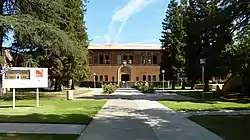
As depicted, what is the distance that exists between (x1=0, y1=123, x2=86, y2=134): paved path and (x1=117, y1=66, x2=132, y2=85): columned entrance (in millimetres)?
78327

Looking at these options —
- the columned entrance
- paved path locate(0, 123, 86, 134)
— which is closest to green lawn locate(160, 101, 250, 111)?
paved path locate(0, 123, 86, 134)

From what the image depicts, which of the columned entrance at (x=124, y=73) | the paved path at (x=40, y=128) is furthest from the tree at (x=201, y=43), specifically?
the columned entrance at (x=124, y=73)

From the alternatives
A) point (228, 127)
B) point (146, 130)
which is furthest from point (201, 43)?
point (146, 130)

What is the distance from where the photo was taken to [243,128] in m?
12.6

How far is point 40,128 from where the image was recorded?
1252cm

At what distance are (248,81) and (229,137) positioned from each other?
2801cm

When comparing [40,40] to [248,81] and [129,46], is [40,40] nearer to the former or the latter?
[248,81]

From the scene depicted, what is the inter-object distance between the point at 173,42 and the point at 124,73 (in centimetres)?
2970

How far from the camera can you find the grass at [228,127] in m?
10.9

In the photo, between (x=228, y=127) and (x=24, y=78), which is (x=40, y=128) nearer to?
(x=228, y=127)

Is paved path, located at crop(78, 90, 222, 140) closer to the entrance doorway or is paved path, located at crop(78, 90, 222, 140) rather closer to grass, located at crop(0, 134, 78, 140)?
grass, located at crop(0, 134, 78, 140)

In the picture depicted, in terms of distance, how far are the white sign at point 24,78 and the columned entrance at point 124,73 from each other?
6768 cm

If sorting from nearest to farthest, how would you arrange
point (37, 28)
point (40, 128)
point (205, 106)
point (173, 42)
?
point (40, 128) < point (205, 106) < point (37, 28) < point (173, 42)

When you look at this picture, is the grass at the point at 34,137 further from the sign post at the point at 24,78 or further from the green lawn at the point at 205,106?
the sign post at the point at 24,78
